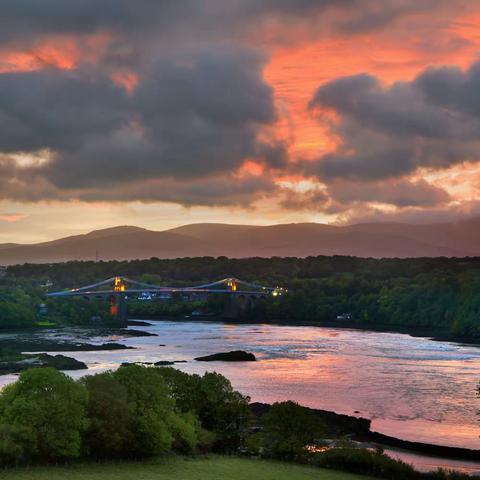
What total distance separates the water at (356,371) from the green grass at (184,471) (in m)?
13.6

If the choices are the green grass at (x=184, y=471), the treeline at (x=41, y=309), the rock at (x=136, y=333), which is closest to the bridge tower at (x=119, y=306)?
the treeline at (x=41, y=309)

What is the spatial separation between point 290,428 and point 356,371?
116ft

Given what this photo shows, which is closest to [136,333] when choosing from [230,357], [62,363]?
[230,357]

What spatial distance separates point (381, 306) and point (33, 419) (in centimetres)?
11839

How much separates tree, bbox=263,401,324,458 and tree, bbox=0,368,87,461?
8289 millimetres

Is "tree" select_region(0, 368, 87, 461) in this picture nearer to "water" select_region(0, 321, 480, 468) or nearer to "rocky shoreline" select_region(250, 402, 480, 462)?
"rocky shoreline" select_region(250, 402, 480, 462)

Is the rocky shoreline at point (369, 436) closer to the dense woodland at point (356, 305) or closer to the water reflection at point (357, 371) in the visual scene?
the water reflection at point (357, 371)

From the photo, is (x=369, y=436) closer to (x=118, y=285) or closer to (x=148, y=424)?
(x=148, y=424)

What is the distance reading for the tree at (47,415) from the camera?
30000 millimetres

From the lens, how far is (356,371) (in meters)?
70.0

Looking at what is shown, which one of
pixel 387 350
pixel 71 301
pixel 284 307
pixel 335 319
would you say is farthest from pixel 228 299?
pixel 387 350

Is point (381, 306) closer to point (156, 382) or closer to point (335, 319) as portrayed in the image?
point (335, 319)

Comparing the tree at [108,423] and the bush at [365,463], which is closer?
the tree at [108,423]

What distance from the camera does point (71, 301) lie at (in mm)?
141625
